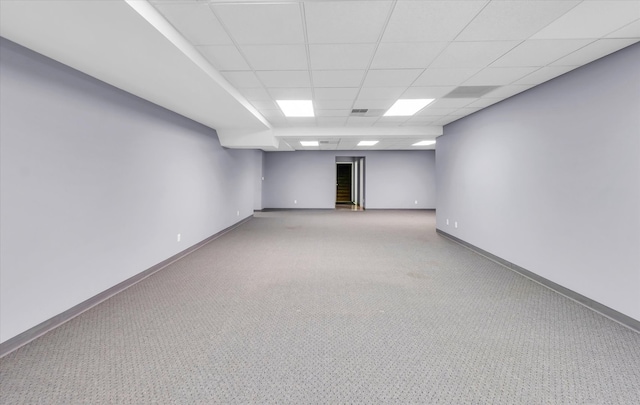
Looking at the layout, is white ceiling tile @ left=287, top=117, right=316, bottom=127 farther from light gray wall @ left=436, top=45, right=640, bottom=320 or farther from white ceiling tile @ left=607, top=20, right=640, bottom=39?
white ceiling tile @ left=607, top=20, right=640, bottom=39

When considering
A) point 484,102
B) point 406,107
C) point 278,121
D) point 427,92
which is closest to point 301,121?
point 278,121

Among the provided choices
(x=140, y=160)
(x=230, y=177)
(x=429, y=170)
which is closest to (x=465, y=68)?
(x=140, y=160)

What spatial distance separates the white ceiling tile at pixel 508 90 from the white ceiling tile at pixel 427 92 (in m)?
0.62

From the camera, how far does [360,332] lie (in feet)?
7.36

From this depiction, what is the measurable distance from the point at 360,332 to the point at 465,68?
276 cm

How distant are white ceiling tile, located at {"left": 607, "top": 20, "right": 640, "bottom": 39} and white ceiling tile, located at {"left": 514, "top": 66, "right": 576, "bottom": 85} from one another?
63 cm

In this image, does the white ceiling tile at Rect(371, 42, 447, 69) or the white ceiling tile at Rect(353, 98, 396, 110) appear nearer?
the white ceiling tile at Rect(371, 42, 447, 69)

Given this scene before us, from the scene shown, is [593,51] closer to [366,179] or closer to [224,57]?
[224,57]

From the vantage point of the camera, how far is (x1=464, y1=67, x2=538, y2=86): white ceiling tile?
2889mm

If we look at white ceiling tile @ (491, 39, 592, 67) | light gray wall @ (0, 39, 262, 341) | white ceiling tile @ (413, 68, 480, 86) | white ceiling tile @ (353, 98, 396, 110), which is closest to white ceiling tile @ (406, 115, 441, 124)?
white ceiling tile @ (353, 98, 396, 110)

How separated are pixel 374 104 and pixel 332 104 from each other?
63 centimetres

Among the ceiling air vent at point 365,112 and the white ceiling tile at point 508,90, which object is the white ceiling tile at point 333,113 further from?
the white ceiling tile at point 508,90

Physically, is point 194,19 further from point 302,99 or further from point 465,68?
point 465,68

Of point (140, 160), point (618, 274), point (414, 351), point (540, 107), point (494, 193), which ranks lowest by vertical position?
point (414, 351)
